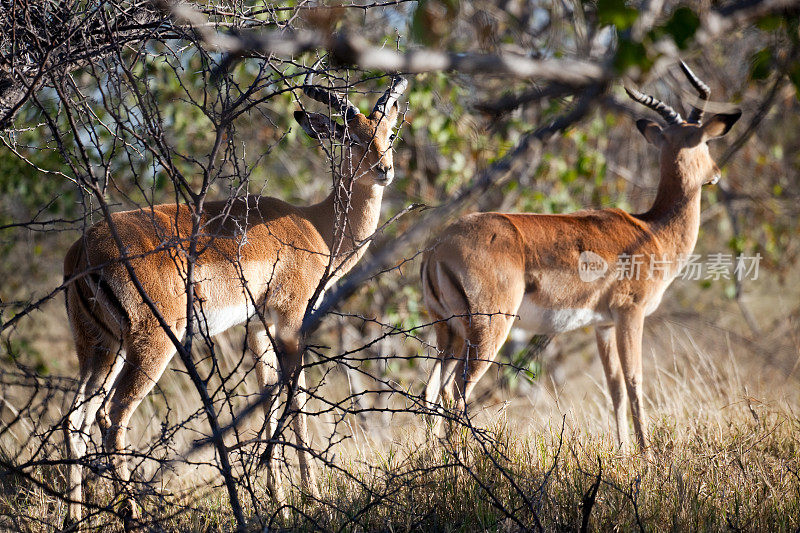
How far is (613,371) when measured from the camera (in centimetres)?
526

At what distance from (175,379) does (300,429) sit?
3598 millimetres

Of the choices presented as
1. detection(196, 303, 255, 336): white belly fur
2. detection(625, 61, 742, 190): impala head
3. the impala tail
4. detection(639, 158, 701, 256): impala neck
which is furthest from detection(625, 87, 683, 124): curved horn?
the impala tail

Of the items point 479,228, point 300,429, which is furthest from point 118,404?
point 479,228

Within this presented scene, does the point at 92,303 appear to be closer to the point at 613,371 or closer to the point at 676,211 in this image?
the point at 613,371

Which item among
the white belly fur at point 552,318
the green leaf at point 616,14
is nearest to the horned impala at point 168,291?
the white belly fur at point 552,318

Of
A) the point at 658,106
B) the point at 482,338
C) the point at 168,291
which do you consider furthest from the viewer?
the point at 658,106

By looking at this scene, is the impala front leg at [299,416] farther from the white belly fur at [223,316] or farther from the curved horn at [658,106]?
the curved horn at [658,106]

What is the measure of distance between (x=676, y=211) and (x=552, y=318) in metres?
1.39

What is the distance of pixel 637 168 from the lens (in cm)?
1001

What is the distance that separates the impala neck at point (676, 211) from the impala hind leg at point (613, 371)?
79 cm

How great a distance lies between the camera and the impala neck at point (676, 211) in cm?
556

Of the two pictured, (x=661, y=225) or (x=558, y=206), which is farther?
(x=558, y=206)

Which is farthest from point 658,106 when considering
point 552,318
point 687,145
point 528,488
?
point 528,488

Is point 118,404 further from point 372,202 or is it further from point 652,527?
point 652,527
